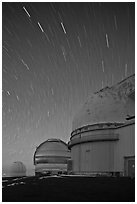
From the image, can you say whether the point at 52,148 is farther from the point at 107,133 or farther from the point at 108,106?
the point at 107,133

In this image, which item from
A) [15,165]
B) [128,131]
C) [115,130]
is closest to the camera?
[128,131]

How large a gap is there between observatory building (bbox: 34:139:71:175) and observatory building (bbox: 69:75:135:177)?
1670 centimetres

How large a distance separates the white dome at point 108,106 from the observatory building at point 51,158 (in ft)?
57.8

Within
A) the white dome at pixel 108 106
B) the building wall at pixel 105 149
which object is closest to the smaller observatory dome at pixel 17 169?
the building wall at pixel 105 149

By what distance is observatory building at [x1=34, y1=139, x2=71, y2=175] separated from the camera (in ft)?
160

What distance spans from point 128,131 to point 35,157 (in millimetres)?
29507

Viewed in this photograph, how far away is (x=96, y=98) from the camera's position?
3216 cm

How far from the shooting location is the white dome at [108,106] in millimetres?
28828

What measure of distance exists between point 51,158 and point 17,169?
701 cm

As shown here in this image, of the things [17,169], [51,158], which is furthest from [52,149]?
[17,169]

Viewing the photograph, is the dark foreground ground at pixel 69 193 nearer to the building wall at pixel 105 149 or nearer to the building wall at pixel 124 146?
the building wall at pixel 124 146

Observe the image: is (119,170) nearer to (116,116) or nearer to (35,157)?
(116,116)

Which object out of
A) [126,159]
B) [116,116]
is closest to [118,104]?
[116,116]

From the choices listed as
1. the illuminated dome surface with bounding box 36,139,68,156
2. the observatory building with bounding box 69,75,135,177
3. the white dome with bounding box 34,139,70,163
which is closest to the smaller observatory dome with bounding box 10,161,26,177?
the white dome with bounding box 34,139,70,163
